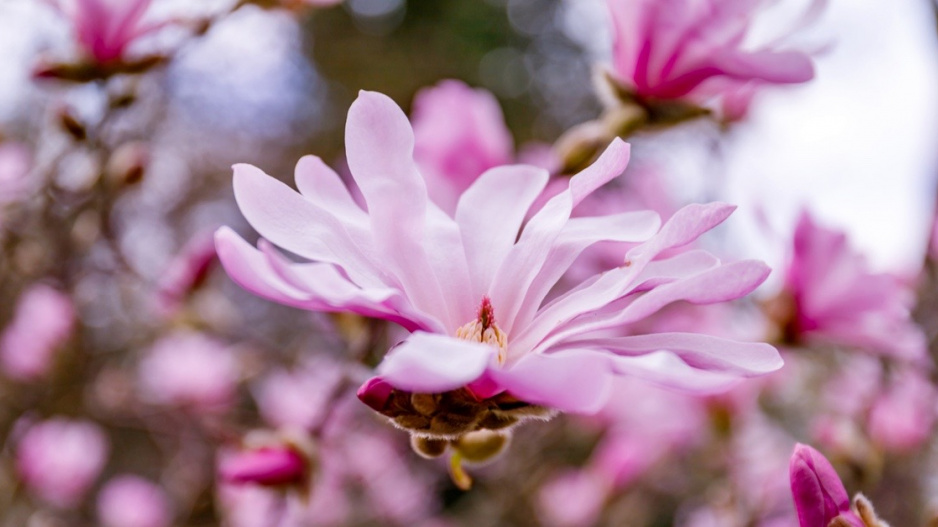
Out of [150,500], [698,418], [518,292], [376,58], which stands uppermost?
[518,292]

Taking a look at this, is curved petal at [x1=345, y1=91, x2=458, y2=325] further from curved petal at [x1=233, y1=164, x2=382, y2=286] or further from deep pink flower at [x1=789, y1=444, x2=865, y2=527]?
deep pink flower at [x1=789, y1=444, x2=865, y2=527]

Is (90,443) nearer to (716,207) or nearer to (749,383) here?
(749,383)

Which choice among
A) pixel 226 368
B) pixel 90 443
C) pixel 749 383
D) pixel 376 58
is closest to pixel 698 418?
pixel 749 383

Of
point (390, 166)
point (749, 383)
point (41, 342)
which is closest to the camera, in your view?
point (390, 166)

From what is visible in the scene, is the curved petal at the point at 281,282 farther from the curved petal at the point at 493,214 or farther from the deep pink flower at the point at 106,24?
the deep pink flower at the point at 106,24

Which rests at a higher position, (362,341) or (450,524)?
(362,341)

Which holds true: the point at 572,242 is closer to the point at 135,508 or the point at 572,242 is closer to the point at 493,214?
the point at 493,214
